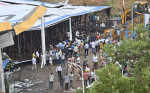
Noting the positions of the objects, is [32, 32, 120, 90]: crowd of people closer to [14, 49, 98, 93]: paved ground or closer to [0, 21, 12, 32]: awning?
[14, 49, 98, 93]: paved ground

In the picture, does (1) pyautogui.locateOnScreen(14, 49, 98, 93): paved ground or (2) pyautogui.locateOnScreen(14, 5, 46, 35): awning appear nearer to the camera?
(2) pyautogui.locateOnScreen(14, 5, 46, 35): awning

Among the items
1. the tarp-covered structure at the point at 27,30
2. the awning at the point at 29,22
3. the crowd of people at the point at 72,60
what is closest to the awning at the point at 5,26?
the awning at the point at 29,22

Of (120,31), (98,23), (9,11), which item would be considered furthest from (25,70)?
(98,23)

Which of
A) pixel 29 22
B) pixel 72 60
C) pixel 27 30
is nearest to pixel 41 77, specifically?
pixel 72 60

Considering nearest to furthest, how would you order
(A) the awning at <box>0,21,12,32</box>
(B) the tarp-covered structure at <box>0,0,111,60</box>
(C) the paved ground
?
(A) the awning at <box>0,21,12,32</box> → (C) the paved ground → (B) the tarp-covered structure at <box>0,0,111,60</box>

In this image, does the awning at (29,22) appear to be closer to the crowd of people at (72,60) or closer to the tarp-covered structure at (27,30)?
the crowd of people at (72,60)

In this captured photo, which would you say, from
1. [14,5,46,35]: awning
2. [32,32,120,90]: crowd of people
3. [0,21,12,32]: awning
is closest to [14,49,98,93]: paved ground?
[32,32,120,90]: crowd of people

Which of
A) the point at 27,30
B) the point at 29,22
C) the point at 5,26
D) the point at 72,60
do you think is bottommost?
the point at 72,60

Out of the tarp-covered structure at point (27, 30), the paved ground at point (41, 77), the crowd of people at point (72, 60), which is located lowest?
the paved ground at point (41, 77)

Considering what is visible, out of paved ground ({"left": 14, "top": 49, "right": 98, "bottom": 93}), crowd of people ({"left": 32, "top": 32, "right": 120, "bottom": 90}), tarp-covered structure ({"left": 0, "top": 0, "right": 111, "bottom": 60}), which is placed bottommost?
paved ground ({"left": 14, "top": 49, "right": 98, "bottom": 93})

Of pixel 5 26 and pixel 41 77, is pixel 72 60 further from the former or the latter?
pixel 5 26

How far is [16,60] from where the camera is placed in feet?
69.2

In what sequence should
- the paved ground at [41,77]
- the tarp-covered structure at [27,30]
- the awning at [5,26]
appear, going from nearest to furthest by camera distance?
the awning at [5,26]
the paved ground at [41,77]
the tarp-covered structure at [27,30]

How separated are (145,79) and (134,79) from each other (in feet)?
1.40
